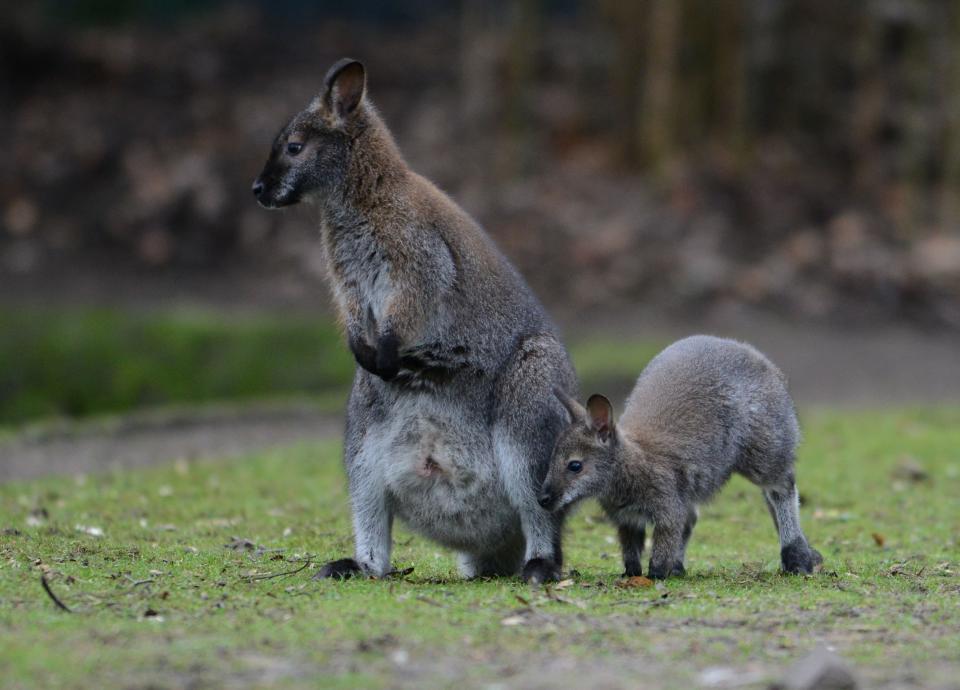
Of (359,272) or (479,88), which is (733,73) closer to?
(479,88)

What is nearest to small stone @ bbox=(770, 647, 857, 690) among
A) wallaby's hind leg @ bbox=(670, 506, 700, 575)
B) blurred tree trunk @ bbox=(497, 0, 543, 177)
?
wallaby's hind leg @ bbox=(670, 506, 700, 575)

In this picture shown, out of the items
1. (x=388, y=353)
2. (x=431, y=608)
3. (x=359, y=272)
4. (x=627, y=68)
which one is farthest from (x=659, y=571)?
(x=627, y=68)

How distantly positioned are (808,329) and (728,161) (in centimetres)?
370

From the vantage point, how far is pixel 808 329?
17.7 m

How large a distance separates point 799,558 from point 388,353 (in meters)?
2.14

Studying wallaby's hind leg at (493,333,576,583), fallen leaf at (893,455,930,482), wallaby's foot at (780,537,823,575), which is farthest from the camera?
fallen leaf at (893,455,930,482)

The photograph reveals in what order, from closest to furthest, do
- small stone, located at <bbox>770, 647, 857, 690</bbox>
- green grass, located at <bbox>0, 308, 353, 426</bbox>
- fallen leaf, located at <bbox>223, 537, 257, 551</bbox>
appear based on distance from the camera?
Result: small stone, located at <bbox>770, 647, 857, 690</bbox> → fallen leaf, located at <bbox>223, 537, 257, 551</bbox> → green grass, located at <bbox>0, 308, 353, 426</bbox>

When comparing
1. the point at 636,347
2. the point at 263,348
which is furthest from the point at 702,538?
the point at 263,348

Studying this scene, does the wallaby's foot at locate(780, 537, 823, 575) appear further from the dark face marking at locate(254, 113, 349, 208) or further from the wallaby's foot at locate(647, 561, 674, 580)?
the dark face marking at locate(254, 113, 349, 208)

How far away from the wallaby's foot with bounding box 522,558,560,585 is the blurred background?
8.80 metres

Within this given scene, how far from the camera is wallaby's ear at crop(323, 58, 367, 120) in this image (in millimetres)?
6820

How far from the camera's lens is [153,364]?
55.1ft

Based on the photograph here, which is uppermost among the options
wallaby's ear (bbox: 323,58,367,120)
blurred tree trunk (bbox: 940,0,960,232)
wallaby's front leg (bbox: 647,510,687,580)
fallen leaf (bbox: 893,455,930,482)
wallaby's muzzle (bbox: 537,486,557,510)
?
blurred tree trunk (bbox: 940,0,960,232)

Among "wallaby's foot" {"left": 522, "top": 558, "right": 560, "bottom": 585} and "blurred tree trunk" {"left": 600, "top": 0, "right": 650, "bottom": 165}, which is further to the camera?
"blurred tree trunk" {"left": 600, "top": 0, "right": 650, "bottom": 165}
